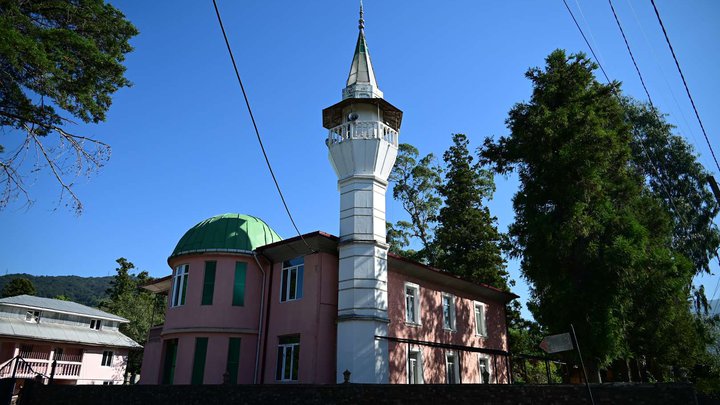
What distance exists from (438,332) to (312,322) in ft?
21.7

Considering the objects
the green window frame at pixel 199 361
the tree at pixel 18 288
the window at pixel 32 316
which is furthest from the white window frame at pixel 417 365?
the tree at pixel 18 288

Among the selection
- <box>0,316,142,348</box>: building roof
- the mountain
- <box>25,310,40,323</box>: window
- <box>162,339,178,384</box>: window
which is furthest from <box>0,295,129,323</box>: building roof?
the mountain

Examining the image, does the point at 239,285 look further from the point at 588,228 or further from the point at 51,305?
the point at 51,305

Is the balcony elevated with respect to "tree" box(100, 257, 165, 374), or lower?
lower

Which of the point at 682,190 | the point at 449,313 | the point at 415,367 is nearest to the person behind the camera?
the point at 415,367

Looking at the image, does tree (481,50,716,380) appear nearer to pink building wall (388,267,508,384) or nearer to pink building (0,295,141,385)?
pink building wall (388,267,508,384)

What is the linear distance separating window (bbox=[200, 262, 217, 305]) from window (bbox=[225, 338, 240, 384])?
1861 mm

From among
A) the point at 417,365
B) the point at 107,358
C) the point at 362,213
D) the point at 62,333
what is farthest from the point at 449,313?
the point at 62,333

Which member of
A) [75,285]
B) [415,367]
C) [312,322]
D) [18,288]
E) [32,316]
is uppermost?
[75,285]

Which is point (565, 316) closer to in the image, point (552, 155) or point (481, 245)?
point (552, 155)

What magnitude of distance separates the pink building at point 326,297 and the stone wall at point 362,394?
5.47 feet

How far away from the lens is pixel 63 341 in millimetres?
33219

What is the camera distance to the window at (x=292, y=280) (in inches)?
739

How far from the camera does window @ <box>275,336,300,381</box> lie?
1756 centimetres
